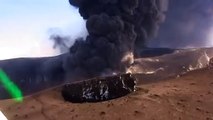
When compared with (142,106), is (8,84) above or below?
below

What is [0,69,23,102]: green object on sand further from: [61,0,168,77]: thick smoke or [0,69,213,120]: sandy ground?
[0,69,213,120]: sandy ground

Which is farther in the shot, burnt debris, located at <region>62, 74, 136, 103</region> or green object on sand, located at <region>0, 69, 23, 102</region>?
green object on sand, located at <region>0, 69, 23, 102</region>

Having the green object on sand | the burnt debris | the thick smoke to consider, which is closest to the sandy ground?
the burnt debris

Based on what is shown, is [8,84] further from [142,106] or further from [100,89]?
[142,106]

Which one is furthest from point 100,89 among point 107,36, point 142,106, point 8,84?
point 8,84

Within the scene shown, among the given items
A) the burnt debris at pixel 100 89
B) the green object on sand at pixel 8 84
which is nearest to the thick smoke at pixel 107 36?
the green object on sand at pixel 8 84

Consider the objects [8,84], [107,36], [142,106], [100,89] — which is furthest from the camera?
[8,84]

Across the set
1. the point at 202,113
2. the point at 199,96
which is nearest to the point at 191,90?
the point at 199,96
